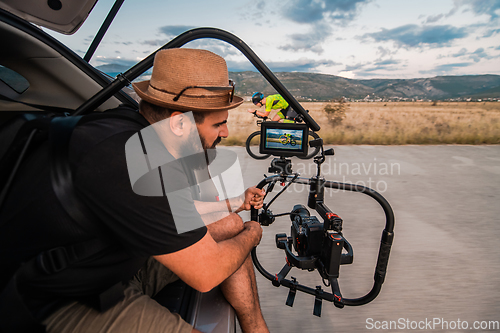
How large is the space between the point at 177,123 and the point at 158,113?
0.11 m

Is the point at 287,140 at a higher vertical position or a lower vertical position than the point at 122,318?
higher

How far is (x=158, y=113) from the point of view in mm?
1194

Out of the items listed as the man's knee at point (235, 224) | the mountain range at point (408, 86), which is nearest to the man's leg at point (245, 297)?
the man's knee at point (235, 224)

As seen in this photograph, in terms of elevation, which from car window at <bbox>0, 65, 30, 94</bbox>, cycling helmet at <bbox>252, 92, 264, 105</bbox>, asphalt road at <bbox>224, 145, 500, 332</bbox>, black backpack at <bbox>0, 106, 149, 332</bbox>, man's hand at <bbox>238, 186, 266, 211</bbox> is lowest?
asphalt road at <bbox>224, 145, 500, 332</bbox>

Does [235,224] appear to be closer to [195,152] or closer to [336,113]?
[195,152]

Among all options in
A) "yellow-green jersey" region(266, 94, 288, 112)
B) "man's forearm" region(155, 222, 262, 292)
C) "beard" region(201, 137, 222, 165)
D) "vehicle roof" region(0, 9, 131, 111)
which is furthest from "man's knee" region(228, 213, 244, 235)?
"yellow-green jersey" region(266, 94, 288, 112)

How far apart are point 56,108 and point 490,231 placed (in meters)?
4.60

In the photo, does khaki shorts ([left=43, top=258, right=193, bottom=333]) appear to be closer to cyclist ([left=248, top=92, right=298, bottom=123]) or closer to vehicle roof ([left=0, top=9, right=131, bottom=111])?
vehicle roof ([left=0, top=9, right=131, bottom=111])

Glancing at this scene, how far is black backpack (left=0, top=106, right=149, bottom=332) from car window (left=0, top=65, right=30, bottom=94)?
1186mm

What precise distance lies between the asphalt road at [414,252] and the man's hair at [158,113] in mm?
1529

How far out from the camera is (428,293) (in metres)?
2.07

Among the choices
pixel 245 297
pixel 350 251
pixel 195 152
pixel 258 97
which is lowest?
pixel 245 297

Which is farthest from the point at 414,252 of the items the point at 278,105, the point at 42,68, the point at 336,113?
the point at 336,113

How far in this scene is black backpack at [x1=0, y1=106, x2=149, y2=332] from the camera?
2.58 ft
